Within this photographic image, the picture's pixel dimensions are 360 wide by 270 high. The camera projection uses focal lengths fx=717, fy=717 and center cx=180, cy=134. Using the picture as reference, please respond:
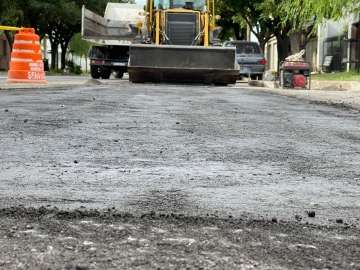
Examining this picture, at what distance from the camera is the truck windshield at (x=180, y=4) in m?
20.2

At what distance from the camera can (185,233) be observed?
277 cm

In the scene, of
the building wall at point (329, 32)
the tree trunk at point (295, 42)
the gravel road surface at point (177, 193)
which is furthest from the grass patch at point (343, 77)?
the gravel road surface at point (177, 193)

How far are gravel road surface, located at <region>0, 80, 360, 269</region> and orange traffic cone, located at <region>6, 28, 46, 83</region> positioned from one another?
393 inches

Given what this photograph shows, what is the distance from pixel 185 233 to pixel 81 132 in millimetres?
3792

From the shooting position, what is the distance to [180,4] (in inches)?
800

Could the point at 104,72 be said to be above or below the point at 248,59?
below

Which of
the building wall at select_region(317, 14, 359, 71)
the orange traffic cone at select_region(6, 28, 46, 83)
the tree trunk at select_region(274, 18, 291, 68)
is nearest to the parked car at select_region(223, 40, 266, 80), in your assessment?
the tree trunk at select_region(274, 18, 291, 68)

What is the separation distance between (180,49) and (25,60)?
3845mm

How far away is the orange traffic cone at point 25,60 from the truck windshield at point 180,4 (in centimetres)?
419

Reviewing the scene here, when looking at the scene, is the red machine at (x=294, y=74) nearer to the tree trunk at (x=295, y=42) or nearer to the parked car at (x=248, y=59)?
the parked car at (x=248, y=59)

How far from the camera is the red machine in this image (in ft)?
66.3

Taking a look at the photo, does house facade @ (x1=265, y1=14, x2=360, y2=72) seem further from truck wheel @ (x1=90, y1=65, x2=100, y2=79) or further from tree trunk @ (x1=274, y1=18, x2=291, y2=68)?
truck wheel @ (x1=90, y1=65, x2=100, y2=79)

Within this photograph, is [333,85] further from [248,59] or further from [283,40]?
[283,40]

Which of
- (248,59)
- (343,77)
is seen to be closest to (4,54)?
(248,59)
